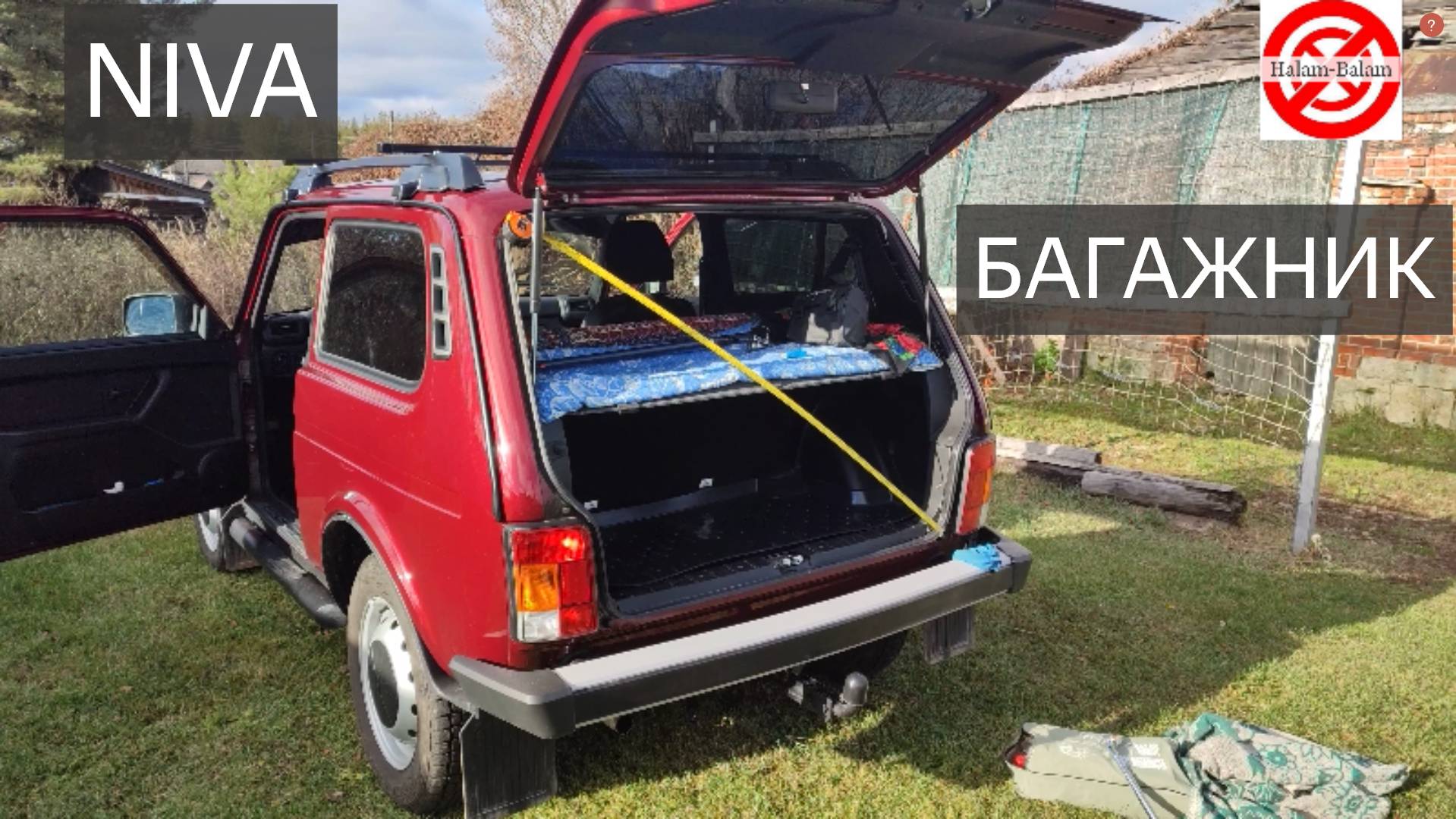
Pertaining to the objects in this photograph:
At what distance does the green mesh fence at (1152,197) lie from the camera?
26.7ft

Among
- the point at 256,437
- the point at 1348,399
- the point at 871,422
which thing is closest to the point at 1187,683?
the point at 871,422

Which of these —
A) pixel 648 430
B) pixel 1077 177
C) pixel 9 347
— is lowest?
pixel 648 430

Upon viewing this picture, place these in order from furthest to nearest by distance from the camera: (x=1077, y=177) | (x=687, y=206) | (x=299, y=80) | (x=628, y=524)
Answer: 1. (x=299, y=80)
2. (x=1077, y=177)
3. (x=628, y=524)
4. (x=687, y=206)

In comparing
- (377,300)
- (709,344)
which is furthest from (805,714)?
(377,300)

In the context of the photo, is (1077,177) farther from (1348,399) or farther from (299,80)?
(299,80)

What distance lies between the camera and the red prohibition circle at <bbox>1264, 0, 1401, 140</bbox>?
7.38 meters

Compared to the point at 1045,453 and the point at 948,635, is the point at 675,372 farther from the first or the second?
the point at 1045,453

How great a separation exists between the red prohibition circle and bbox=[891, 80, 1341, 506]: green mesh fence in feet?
0.55

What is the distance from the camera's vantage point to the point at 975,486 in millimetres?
3473

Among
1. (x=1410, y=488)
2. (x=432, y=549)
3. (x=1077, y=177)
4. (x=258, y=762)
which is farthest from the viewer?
(x=1077, y=177)

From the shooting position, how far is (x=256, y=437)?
14.1 ft

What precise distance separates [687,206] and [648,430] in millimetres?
1052

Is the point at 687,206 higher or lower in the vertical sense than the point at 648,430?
higher

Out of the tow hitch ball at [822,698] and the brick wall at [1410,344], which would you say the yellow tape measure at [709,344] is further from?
the brick wall at [1410,344]
